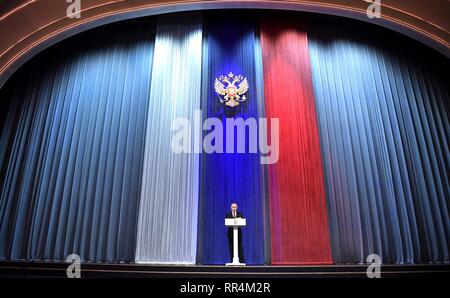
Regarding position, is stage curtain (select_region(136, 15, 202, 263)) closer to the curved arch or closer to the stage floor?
the curved arch

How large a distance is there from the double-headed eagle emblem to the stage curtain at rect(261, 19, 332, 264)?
1.81 feet

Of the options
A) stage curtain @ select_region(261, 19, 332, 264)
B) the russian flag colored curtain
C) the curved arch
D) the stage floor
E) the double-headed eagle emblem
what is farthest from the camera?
the double-headed eagle emblem

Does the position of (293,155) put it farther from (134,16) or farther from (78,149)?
(134,16)

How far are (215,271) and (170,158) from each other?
9.97 ft

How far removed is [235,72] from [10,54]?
4923mm

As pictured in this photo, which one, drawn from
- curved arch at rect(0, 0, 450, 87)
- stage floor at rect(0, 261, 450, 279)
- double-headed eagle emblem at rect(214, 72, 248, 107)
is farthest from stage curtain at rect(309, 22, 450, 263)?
double-headed eagle emblem at rect(214, 72, 248, 107)

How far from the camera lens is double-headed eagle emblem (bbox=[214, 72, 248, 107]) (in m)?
7.79

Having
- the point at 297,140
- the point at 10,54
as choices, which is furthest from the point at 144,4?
the point at 297,140

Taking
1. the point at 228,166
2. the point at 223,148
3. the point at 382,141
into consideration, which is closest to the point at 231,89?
the point at 223,148

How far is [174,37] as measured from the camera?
849 cm

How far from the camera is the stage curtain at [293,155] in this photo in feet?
21.8

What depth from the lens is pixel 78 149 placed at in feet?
24.8

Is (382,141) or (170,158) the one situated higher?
(382,141)

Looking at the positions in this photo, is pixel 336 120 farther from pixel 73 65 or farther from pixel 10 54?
pixel 10 54
